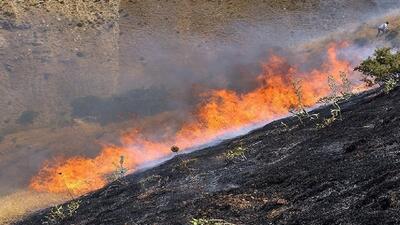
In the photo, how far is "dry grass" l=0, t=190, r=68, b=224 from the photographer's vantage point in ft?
96.6

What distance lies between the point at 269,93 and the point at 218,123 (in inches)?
214

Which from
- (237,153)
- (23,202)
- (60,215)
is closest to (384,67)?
(237,153)

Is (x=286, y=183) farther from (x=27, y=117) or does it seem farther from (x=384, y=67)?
(x=27, y=117)

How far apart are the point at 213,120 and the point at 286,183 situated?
20.8 m

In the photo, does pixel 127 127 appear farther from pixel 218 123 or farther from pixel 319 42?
pixel 319 42

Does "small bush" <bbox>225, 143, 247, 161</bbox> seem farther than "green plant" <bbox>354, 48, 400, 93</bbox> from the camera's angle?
No

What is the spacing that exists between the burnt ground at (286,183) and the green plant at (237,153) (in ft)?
0.67

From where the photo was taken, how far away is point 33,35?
45.2 m

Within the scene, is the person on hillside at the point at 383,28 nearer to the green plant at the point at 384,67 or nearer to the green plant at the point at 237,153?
the green plant at the point at 384,67

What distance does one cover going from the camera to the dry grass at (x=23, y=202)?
96.6 ft

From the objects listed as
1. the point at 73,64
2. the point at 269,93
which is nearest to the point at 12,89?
the point at 73,64

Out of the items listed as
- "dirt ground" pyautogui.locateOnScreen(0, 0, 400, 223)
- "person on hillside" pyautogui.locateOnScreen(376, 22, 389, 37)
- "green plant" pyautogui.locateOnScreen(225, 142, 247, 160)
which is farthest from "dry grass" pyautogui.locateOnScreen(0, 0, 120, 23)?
"green plant" pyautogui.locateOnScreen(225, 142, 247, 160)

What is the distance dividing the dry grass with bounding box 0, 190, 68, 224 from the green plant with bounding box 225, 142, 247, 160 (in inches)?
496

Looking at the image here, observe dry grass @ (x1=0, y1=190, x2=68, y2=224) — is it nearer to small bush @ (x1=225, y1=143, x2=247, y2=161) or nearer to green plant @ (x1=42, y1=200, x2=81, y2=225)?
green plant @ (x1=42, y1=200, x2=81, y2=225)
